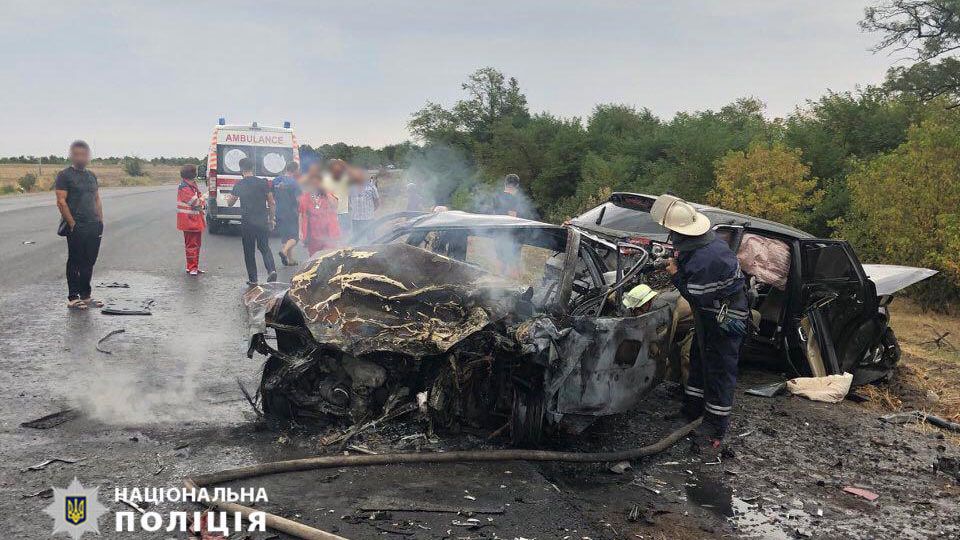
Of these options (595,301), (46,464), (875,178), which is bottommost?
(46,464)

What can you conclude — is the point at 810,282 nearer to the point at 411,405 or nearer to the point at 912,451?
the point at 912,451

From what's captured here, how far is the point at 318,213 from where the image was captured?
33.5 ft

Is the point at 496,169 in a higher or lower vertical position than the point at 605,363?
higher

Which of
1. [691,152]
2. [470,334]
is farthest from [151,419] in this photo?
[691,152]

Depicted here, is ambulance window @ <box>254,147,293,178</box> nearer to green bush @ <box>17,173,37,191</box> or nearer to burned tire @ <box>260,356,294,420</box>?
burned tire @ <box>260,356,294,420</box>

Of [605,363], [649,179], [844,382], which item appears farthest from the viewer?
[649,179]

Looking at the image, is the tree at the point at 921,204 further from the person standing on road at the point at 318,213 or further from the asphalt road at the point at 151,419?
the asphalt road at the point at 151,419

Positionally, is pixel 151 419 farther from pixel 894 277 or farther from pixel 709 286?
pixel 894 277

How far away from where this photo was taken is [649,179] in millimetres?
18328

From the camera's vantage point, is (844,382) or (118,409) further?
(844,382)

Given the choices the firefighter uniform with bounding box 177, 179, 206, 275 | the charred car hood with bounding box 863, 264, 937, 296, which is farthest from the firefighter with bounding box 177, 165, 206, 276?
the charred car hood with bounding box 863, 264, 937, 296

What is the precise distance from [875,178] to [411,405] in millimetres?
9610

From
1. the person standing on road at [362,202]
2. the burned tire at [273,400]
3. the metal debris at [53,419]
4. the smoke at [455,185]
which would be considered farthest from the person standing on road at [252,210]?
the burned tire at [273,400]

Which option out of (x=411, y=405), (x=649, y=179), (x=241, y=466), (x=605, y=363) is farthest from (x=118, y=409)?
(x=649, y=179)
